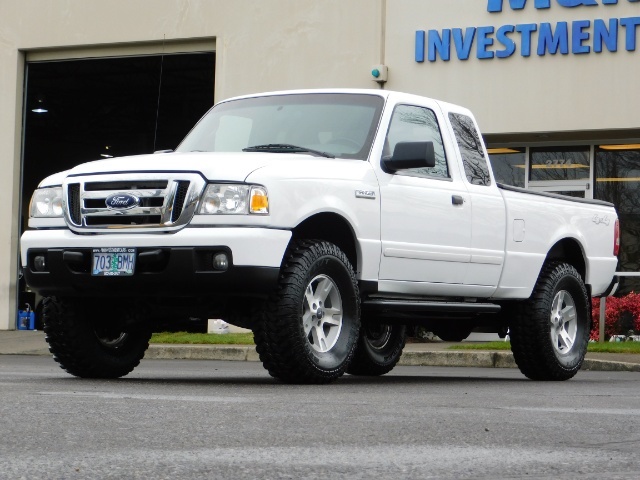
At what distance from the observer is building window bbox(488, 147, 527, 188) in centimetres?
2052

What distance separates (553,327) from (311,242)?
10.0ft

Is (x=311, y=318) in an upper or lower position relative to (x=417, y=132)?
lower

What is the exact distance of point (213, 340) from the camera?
17328 millimetres

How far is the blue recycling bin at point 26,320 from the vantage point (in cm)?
2400

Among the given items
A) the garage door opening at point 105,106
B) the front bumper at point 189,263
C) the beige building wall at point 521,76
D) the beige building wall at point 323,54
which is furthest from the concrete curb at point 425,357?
the garage door opening at point 105,106

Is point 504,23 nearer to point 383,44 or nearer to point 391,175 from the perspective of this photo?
point 383,44

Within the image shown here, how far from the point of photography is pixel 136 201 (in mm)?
8523

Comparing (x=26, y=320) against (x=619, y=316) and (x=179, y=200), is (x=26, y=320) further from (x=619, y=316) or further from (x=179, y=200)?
(x=179, y=200)

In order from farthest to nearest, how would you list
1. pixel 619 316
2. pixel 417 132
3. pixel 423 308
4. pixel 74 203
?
pixel 619 316
pixel 417 132
pixel 423 308
pixel 74 203

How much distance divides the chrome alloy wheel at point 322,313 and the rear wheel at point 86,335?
1188mm

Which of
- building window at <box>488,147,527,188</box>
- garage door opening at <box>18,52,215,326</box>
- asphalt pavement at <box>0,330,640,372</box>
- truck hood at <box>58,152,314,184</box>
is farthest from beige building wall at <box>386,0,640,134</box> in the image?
truck hood at <box>58,152,314,184</box>

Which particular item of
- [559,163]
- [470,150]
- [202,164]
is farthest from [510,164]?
[202,164]

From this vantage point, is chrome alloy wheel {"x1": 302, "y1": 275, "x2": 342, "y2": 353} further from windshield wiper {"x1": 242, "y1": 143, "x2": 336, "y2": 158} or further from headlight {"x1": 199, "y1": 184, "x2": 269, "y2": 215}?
windshield wiper {"x1": 242, "y1": 143, "x2": 336, "y2": 158}

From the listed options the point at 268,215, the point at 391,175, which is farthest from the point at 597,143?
the point at 268,215
